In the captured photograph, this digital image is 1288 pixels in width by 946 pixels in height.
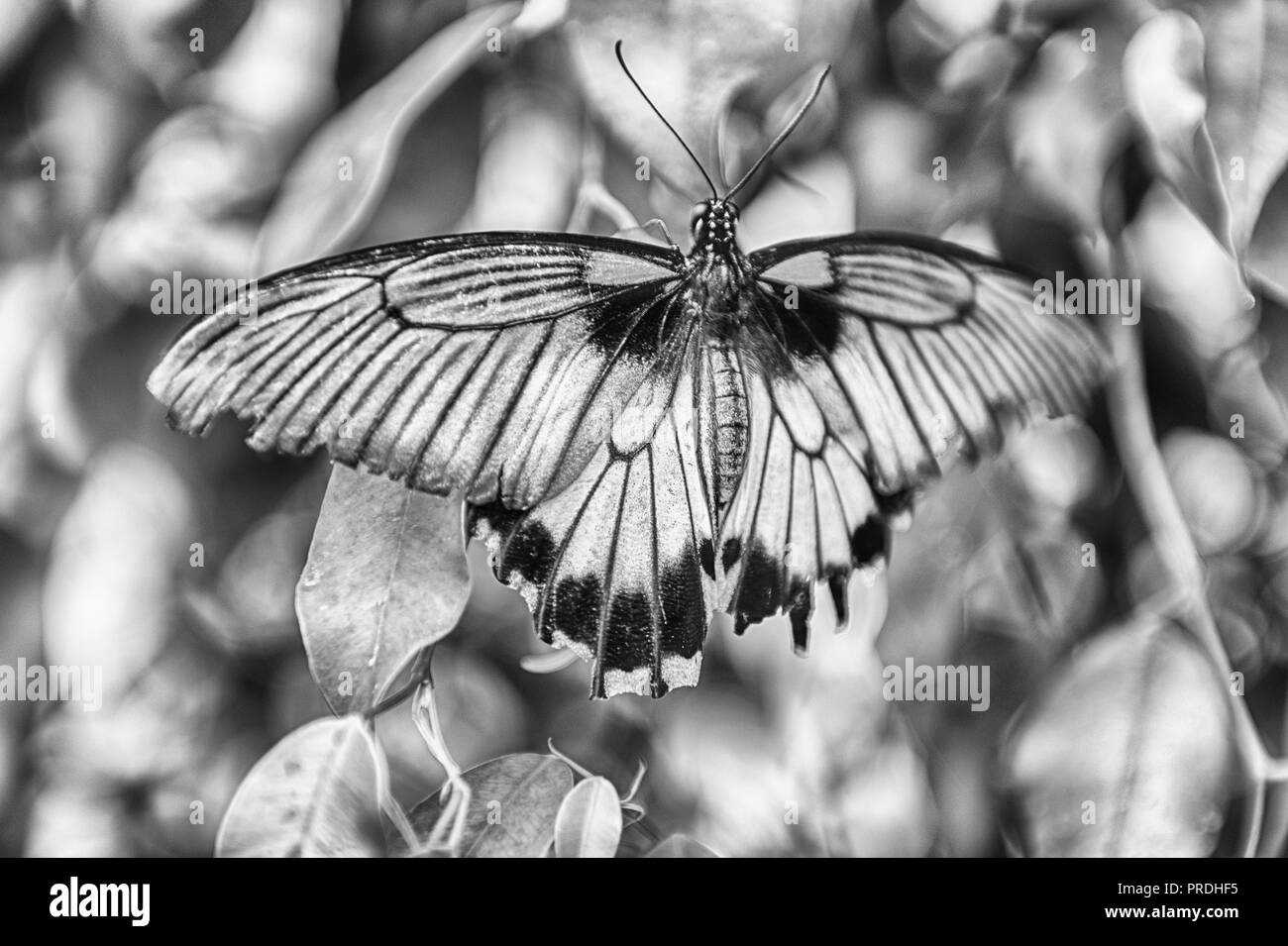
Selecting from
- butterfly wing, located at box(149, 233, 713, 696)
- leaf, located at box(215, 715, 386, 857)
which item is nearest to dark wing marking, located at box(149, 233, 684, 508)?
butterfly wing, located at box(149, 233, 713, 696)

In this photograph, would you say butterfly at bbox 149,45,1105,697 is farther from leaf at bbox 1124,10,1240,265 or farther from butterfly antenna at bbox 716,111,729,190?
leaf at bbox 1124,10,1240,265

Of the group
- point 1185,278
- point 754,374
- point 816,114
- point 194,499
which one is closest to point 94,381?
point 194,499

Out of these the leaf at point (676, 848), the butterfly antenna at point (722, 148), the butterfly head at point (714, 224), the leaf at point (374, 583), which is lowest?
the leaf at point (676, 848)

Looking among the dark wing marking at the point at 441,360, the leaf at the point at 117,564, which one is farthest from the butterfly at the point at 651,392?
the leaf at the point at 117,564

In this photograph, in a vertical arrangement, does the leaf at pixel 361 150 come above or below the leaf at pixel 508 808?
above

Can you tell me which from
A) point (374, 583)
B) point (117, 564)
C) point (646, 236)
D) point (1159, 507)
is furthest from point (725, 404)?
point (117, 564)

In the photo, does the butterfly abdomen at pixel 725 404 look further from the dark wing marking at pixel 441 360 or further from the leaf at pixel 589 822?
the leaf at pixel 589 822
